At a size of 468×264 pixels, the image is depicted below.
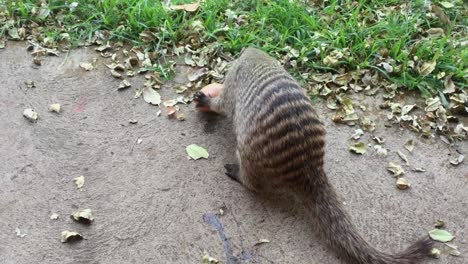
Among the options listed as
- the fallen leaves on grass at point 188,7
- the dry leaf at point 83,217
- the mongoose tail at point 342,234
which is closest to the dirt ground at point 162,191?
the dry leaf at point 83,217

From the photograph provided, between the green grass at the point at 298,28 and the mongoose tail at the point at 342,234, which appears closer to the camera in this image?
the mongoose tail at the point at 342,234

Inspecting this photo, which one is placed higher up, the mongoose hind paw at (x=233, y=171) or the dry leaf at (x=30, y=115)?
the mongoose hind paw at (x=233, y=171)

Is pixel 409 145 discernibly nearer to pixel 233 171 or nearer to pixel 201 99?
pixel 233 171

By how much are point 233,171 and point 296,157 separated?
54 centimetres

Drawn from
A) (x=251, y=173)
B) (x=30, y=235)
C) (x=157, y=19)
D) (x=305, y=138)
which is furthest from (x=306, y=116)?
(x=157, y=19)

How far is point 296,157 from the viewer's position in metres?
2.50

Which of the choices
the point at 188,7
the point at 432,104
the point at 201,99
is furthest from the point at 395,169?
the point at 188,7

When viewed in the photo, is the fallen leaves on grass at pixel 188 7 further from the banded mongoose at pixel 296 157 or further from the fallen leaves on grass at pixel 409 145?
the fallen leaves on grass at pixel 409 145

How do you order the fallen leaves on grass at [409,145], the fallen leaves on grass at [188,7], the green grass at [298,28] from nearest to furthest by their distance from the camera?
the fallen leaves on grass at [409,145] < the green grass at [298,28] < the fallen leaves on grass at [188,7]

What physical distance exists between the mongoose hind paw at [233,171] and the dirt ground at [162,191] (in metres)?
0.03

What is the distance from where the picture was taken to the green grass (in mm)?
3543

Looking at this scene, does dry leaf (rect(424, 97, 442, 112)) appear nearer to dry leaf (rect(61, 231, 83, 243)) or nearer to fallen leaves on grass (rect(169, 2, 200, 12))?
fallen leaves on grass (rect(169, 2, 200, 12))

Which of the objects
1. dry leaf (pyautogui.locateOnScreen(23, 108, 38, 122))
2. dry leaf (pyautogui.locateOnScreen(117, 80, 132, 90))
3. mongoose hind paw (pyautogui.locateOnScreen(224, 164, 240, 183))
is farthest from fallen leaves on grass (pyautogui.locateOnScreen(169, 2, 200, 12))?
mongoose hind paw (pyautogui.locateOnScreen(224, 164, 240, 183))

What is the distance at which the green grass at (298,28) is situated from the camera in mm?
3543
